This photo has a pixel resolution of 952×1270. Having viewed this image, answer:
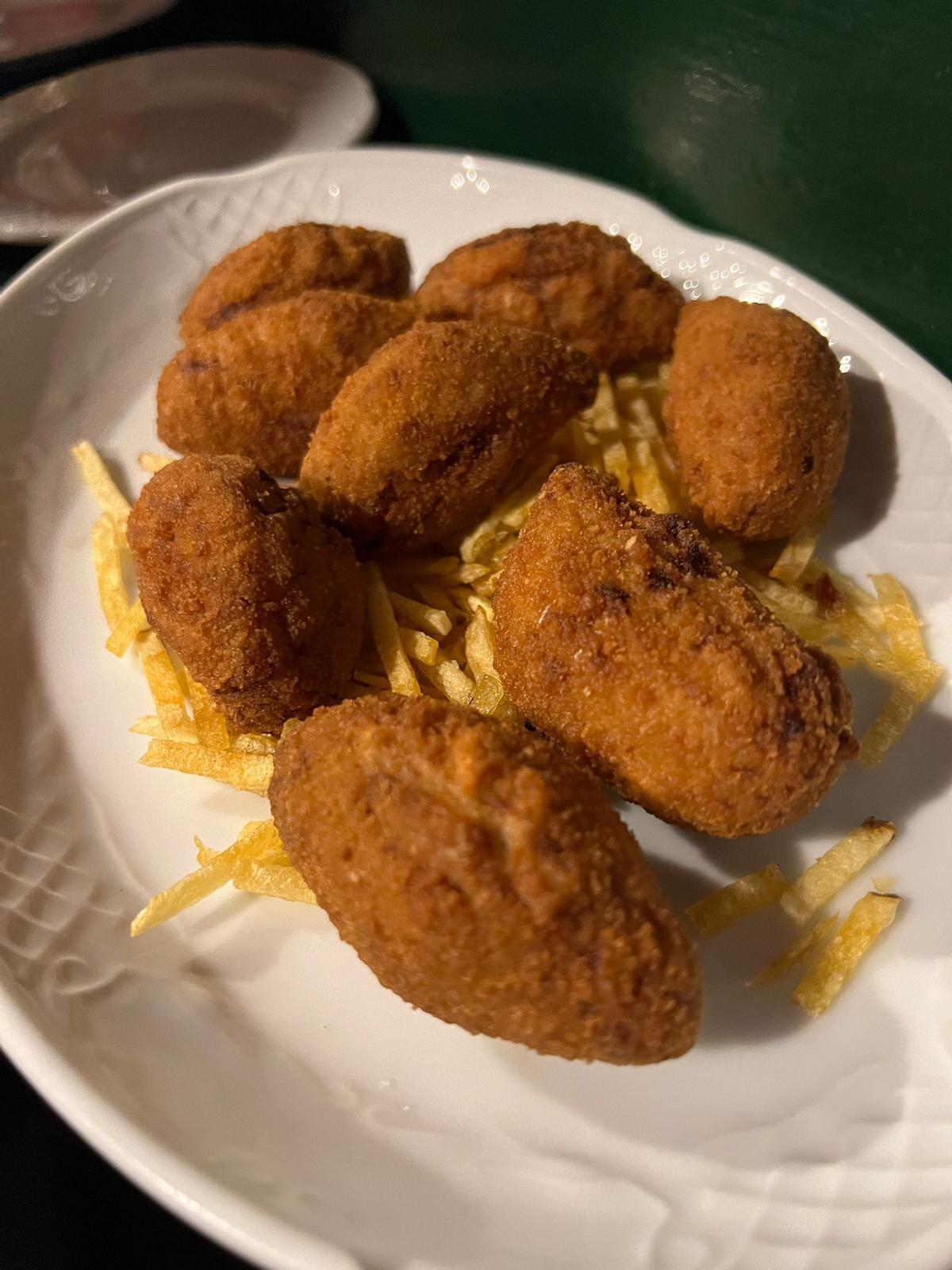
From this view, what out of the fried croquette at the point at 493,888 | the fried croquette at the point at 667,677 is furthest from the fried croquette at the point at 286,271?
the fried croquette at the point at 493,888

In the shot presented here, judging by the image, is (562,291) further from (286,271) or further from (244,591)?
(244,591)

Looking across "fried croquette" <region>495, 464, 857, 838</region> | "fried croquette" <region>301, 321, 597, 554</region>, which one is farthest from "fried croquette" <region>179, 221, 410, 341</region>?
"fried croquette" <region>495, 464, 857, 838</region>

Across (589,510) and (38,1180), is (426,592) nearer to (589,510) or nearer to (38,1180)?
(589,510)

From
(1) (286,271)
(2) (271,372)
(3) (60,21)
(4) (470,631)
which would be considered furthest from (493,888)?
(3) (60,21)

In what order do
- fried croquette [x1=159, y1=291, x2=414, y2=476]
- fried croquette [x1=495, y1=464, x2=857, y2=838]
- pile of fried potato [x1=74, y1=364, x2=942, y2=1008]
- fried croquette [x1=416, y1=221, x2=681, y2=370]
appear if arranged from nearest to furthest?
fried croquette [x1=495, y1=464, x2=857, y2=838]
pile of fried potato [x1=74, y1=364, x2=942, y2=1008]
fried croquette [x1=159, y1=291, x2=414, y2=476]
fried croquette [x1=416, y1=221, x2=681, y2=370]

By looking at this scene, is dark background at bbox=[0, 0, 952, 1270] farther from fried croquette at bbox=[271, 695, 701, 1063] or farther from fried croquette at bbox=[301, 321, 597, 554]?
fried croquette at bbox=[271, 695, 701, 1063]

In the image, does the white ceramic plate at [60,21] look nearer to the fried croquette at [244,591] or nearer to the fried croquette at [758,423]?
the fried croquette at [244,591]
